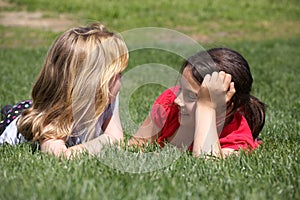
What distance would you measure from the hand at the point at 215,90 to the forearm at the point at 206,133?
47mm

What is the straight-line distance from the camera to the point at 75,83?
3.53 meters

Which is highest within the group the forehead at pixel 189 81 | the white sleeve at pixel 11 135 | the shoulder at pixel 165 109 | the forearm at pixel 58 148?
the forehead at pixel 189 81

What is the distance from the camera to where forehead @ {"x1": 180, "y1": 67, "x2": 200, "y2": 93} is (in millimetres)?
3479

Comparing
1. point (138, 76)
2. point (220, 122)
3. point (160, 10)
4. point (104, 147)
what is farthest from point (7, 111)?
point (160, 10)

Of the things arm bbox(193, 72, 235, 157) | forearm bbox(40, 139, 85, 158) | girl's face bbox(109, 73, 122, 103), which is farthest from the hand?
forearm bbox(40, 139, 85, 158)

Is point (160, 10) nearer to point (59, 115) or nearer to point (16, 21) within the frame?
point (16, 21)

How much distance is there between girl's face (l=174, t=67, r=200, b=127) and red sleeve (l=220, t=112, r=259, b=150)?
0.26 meters

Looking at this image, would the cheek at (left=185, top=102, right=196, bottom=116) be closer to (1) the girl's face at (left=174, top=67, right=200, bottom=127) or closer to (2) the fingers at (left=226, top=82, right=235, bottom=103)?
(1) the girl's face at (left=174, top=67, right=200, bottom=127)

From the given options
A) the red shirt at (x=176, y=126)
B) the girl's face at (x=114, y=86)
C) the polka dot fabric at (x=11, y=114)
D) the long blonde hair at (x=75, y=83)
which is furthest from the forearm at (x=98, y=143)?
the polka dot fabric at (x=11, y=114)

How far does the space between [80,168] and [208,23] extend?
16999mm

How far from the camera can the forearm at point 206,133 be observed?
3346 mm

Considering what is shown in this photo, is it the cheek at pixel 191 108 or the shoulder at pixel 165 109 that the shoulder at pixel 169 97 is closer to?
the shoulder at pixel 165 109

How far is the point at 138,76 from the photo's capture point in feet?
27.1

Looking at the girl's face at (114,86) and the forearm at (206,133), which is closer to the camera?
the forearm at (206,133)
